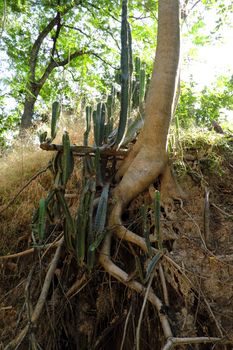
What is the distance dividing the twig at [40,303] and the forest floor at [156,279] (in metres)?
0.06

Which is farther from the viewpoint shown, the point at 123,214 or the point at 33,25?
the point at 33,25

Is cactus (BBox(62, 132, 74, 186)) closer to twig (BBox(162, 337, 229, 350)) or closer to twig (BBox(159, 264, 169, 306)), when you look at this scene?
twig (BBox(159, 264, 169, 306))

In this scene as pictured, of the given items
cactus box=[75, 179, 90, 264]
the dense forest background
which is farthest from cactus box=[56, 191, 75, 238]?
the dense forest background

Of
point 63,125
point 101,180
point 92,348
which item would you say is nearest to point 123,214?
point 101,180

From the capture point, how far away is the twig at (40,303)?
9.96 ft

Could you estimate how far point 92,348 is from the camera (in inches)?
128

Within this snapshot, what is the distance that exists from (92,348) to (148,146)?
1794mm

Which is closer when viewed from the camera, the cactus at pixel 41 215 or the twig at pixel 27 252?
the cactus at pixel 41 215

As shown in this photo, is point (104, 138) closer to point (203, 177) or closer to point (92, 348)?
A: point (203, 177)

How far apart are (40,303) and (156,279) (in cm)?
98

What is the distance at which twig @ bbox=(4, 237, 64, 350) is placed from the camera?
304 cm

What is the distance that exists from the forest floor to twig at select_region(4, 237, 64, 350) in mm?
58

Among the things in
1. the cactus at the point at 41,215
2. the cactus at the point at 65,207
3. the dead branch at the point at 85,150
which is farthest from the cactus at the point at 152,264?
the dead branch at the point at 85,150

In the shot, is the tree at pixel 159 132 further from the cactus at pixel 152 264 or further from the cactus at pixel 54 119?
the cactus at pixel 54 119
